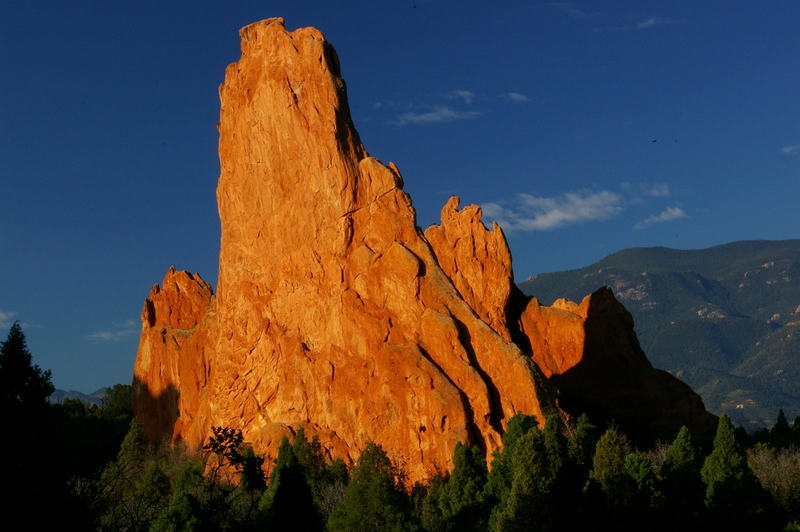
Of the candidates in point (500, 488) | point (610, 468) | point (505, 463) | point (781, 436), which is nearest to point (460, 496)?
point (500, 488)

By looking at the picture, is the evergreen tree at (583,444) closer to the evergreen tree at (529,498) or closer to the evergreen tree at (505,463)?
the evergreen tree at (505,463)

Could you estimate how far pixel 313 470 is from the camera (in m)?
56.2

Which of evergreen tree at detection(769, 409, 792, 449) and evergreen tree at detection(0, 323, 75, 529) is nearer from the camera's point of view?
evergreen tree at detection(0, 323, 75, 529)

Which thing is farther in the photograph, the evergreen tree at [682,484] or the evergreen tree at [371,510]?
the evergreen tree at [682,484]

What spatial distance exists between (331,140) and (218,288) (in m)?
12.6

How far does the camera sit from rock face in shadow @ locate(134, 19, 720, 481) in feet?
193

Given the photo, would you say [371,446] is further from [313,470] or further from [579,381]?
[579,381]

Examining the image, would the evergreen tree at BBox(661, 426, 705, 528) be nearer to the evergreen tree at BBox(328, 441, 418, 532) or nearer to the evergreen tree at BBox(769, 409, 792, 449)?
the evergreen tree at BBox(328, 441, 418, 532)

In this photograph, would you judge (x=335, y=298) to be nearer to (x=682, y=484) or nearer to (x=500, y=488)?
(x=500, y=488)

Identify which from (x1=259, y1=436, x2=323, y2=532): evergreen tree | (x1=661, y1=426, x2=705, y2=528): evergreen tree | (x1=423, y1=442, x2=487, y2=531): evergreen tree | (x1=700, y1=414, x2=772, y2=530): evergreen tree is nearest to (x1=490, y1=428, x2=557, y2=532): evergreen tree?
(x1=423, y1=442, x2=487, y2=531): evergreen tree

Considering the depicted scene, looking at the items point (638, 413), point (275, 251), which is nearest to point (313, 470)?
point (275, 251)

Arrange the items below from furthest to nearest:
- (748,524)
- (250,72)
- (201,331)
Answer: (201,331) → (250,72) → (748,524)

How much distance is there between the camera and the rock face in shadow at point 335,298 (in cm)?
5884

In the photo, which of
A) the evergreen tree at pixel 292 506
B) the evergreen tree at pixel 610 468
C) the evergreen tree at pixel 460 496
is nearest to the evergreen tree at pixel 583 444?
the evergreen tree at pixel 610 468
